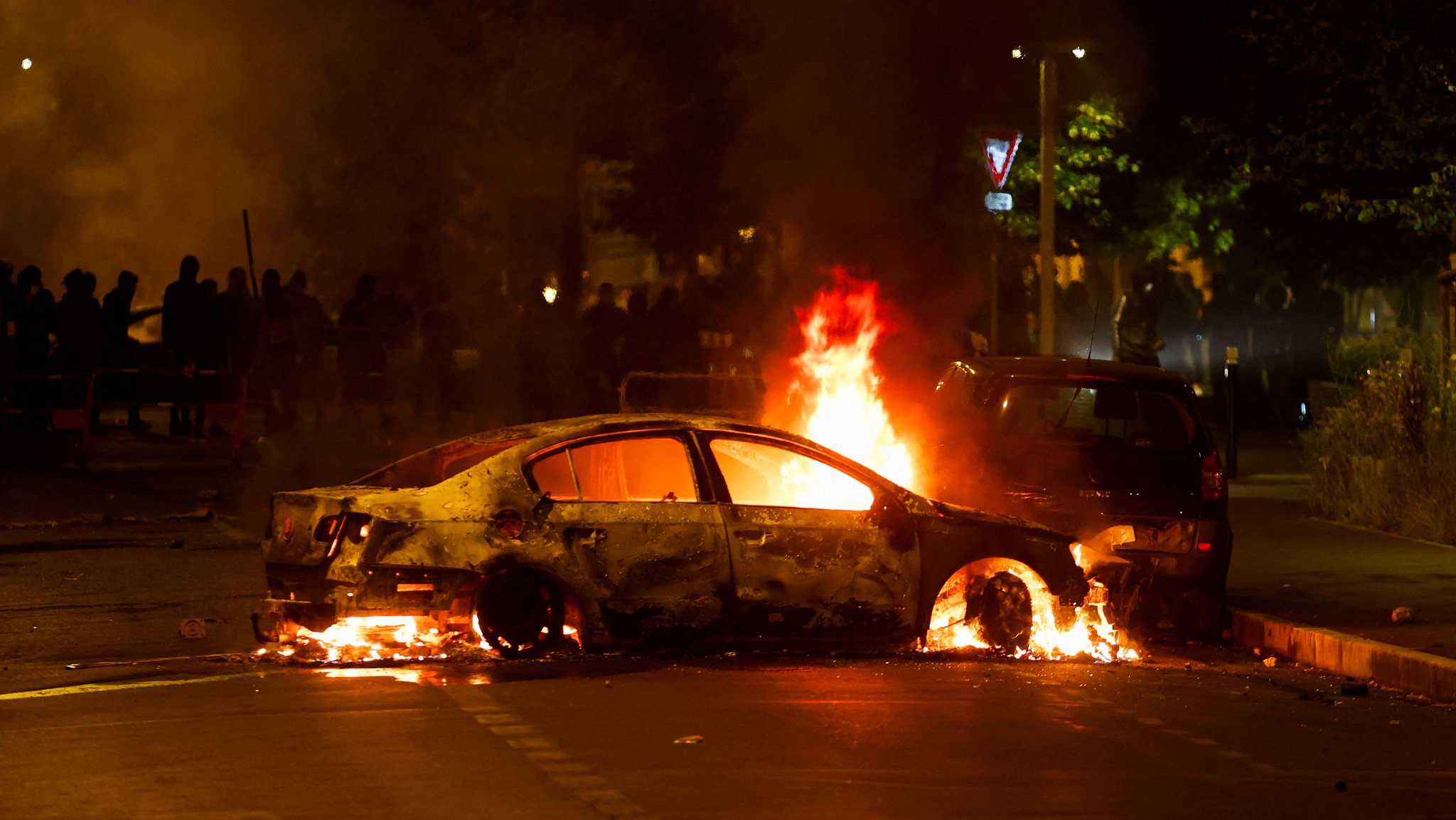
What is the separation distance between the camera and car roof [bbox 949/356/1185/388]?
34.1 feet

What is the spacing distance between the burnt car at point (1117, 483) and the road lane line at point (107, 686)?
397 cm

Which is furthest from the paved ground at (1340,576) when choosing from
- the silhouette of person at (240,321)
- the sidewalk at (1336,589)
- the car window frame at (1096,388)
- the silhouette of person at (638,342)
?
the silhouette of person at (240,321)

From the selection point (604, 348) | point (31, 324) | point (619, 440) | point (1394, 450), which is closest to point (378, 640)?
point (619, 440)

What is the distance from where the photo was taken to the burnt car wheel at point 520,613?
8.44 m

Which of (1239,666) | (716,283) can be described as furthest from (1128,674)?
(716,283)

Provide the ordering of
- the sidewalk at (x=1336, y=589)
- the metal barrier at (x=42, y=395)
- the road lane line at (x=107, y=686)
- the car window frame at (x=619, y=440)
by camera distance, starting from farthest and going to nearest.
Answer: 1. the metal barrier at (x=42, y=395)
2. the sidewalk at (x=1336, y=589)
3. the car window frame at (x=619, y=440)
4. the road lane line at (x=107, y=686)

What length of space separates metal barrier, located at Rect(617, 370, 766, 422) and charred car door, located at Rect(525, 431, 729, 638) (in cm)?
559

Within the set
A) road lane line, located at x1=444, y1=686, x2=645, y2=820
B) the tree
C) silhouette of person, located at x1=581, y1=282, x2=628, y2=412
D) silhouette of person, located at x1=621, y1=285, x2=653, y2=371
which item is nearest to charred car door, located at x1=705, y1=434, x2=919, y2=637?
road lane line, located at x1=444, y1=686, x2=645, y2=820

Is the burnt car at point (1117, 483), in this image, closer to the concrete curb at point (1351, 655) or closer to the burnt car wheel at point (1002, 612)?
the concrete curb at point (1351, 655)

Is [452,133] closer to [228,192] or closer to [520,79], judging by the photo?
[520,79]

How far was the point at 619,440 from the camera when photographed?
29.3 ft

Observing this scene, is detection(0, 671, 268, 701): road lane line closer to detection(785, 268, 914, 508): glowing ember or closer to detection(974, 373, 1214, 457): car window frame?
detection(785, 268, 914, 508): glowing ember

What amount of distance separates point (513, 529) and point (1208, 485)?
3.96m

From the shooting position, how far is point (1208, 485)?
10336 millimetres
